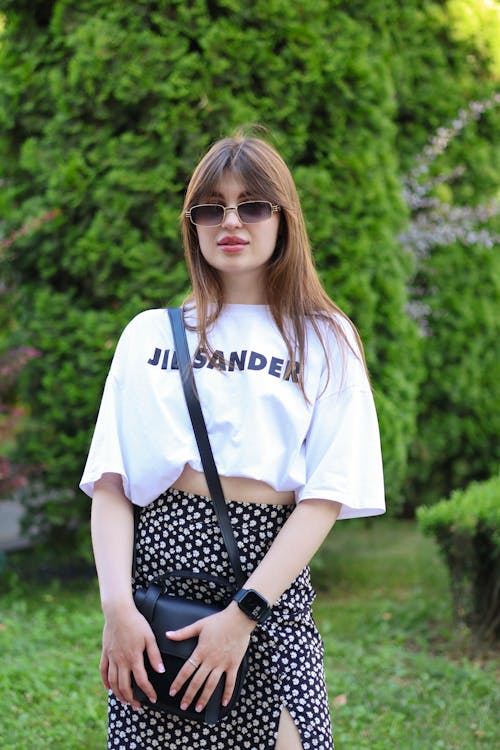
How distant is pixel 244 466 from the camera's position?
1845 mm

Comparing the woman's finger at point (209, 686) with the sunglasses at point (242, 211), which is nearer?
the woman's finger at point (209, 686)

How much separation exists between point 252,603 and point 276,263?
0.77m

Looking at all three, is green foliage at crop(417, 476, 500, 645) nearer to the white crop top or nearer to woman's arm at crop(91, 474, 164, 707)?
the white crop top

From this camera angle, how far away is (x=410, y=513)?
25.7 feet

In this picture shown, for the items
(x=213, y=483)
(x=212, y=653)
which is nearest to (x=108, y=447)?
(x=213, y=483)

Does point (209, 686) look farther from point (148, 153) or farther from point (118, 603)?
point (148, 153)

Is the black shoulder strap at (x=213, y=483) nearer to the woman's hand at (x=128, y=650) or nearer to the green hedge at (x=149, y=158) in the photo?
the woman's hand at (x=128, y=650)

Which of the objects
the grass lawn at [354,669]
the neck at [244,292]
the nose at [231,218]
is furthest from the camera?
the grass lawn at [354,669]

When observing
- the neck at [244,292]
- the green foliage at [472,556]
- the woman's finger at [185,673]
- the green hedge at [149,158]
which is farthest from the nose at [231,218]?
the green hedge at [149,158]

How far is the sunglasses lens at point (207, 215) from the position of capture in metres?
1.97

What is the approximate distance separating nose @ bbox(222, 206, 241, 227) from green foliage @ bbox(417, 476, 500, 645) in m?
2.74

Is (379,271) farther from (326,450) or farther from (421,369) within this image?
(326,450)

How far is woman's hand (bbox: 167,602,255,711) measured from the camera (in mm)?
1737

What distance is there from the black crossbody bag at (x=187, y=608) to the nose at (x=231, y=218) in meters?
0.32
